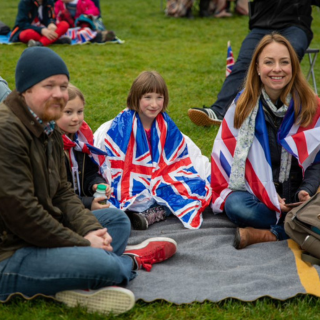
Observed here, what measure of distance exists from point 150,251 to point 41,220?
3.13ft

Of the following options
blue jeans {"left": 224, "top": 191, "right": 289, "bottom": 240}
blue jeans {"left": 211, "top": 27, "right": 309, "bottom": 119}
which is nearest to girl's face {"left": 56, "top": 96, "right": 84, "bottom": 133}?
blue jeans {"left": 224, "top": 191, "right": 289, "bottom": 240}

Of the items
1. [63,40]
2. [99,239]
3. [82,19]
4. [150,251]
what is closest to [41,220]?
[99,239]

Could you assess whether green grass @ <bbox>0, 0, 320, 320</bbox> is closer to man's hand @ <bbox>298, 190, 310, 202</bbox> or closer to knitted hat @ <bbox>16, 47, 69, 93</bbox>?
man's hand @ <bbox>298, 190, 310, 202</bbox>

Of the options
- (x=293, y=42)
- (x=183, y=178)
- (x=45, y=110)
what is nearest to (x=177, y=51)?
(x=293, y=42)

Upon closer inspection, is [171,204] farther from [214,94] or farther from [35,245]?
[214,94]

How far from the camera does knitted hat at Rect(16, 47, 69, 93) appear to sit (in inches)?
111

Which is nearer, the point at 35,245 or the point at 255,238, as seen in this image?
the point at 35,245

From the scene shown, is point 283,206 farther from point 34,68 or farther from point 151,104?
point 34,68

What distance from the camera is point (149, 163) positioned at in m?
4.52

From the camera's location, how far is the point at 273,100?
13.8ft

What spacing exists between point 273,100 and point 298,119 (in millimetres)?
242

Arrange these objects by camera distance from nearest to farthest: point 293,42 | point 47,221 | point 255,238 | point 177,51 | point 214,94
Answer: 1. point 47,221
2. point 255,238
3. point 293,42
4. point 214,94
5. point 177,51

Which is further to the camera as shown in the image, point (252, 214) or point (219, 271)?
point (252, 214)

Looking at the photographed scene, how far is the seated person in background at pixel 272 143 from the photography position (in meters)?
4.06
